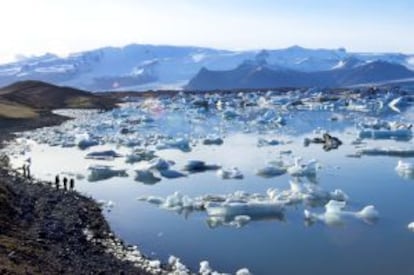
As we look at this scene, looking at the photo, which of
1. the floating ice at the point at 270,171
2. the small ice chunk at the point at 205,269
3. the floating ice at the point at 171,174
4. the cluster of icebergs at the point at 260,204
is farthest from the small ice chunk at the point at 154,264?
the floating ice at the point at 270,171

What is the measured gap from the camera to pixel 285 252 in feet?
42.5

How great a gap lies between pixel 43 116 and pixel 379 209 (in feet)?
112

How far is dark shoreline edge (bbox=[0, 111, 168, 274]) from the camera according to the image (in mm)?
10539

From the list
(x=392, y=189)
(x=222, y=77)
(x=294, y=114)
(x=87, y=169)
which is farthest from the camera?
(x=222, y=77)

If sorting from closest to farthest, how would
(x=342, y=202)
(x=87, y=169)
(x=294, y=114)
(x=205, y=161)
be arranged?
(x=342, y=202)
(x=87, y=169)
(x=205, y=161)
(x=294, y=114)

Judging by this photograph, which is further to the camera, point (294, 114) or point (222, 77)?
point (222, 77)

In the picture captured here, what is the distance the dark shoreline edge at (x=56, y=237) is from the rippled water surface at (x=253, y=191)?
0.71m

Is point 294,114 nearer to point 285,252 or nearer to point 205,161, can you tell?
point 205,161

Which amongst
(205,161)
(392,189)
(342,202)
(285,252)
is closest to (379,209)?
(342,202)

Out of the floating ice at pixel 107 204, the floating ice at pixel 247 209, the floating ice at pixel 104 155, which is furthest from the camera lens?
the floating ice at pixel 104 155

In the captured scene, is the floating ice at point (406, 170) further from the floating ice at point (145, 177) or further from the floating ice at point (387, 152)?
the floating ice at point (145, 177)

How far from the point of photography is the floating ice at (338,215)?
50.4 ft

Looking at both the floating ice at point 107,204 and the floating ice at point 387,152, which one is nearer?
Result: the floating ice at point 107,204

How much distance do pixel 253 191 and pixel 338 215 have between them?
3.97 meters
